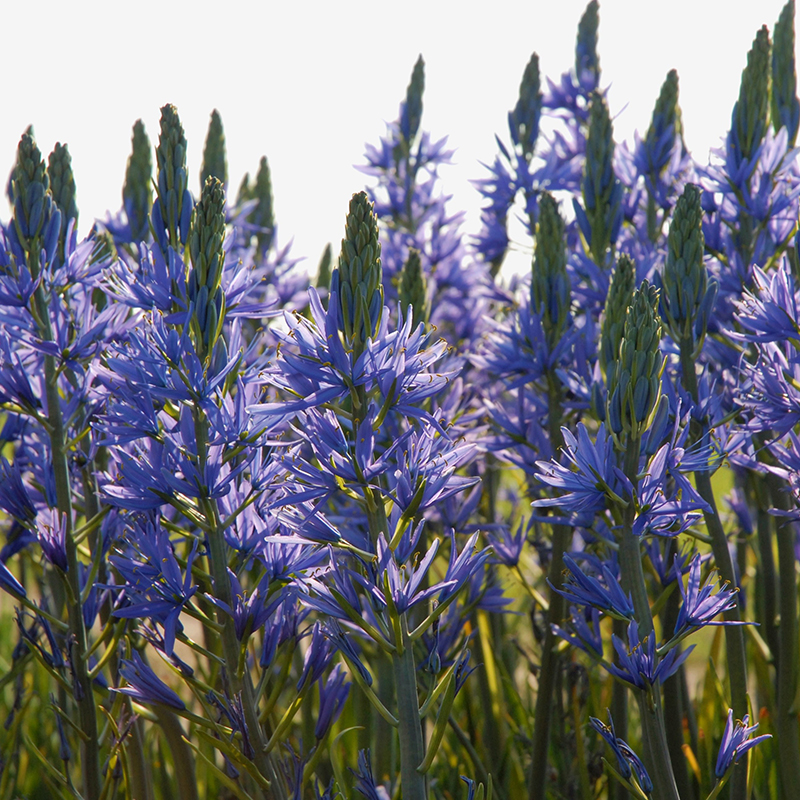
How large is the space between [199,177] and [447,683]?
2.96m

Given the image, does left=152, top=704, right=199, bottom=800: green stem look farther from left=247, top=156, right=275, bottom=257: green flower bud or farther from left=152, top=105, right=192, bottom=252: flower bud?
left=247, top=156, right=275, bottom=257: green flower bud

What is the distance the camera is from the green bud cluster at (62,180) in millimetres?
2467

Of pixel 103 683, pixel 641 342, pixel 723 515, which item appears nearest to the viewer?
pixel 641 342

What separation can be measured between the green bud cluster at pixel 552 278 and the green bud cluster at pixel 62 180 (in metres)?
1.55

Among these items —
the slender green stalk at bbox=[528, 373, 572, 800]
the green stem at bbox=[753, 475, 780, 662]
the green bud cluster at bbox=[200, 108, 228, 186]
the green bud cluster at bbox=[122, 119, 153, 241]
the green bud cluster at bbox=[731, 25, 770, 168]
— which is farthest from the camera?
the green bud cluster at bbox=[200, 108, 228, 186]

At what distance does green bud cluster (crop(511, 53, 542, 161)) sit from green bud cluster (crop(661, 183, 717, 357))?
5.86 feet

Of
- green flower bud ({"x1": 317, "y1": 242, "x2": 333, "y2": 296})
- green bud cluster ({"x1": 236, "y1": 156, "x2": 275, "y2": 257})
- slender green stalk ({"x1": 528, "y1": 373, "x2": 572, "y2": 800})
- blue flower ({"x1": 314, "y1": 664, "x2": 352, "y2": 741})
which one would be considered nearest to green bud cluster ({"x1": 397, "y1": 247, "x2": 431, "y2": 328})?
slender green stalk ({"x1": 528, "y1": 373, "x2": 572, "y2": 800})

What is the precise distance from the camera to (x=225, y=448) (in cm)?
175

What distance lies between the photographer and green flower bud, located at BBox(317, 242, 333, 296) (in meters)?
4.33

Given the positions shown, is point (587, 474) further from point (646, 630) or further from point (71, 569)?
point (71, 569)

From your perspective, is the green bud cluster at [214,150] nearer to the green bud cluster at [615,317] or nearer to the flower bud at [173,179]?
the flower bud at [173,179]

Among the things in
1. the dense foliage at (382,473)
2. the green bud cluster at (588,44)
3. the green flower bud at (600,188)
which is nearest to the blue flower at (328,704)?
the dense foliage at (382,473)

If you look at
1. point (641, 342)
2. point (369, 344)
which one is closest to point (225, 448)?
point (369, 344)

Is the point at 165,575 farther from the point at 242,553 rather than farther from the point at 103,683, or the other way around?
the point at 103,683
